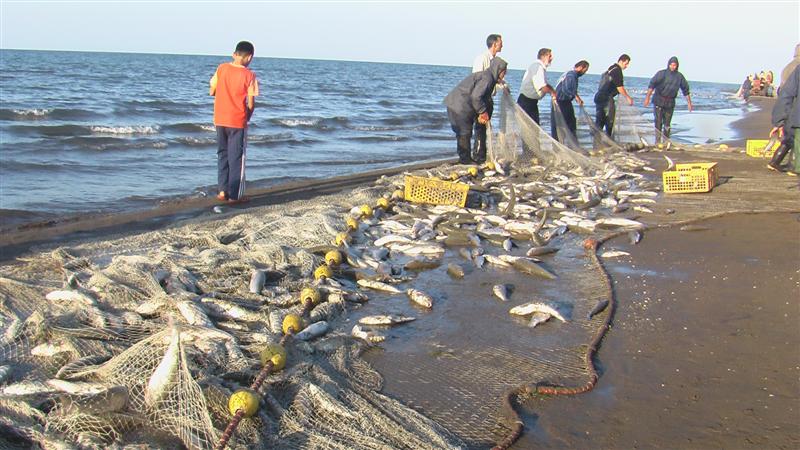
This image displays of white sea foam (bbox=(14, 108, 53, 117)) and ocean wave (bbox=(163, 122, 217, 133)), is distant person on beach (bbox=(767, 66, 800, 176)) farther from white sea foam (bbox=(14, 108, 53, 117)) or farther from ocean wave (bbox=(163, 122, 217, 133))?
white sea foam (bbox=(14, 108, 53, 117))

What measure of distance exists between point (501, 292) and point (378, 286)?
46.7 inches

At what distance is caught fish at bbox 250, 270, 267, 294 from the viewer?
5.90 metres

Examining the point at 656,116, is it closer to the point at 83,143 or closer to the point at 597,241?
the point at 597,241

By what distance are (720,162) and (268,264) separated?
12086mm

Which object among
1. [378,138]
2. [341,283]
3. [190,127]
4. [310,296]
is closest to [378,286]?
[341,283]

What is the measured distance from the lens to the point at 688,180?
36.4 ft

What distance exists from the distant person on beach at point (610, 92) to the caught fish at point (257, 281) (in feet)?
42.5

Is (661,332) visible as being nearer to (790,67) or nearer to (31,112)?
(790,67)

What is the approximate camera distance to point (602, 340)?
515 cm

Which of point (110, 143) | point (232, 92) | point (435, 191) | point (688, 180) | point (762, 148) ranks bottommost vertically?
point (110, 143)

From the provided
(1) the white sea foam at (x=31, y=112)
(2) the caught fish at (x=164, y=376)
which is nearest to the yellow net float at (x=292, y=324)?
(2) the caught fish at (x=164, y=376)

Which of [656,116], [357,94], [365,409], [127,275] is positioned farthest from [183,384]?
[357,94]

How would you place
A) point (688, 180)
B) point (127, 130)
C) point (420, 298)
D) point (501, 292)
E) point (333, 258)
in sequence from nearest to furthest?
point (420, 298) → point (501, 292) → point (333, 258) → point (688, 180) → point (127, 130)

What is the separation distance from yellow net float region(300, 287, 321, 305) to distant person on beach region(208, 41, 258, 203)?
189 inches
